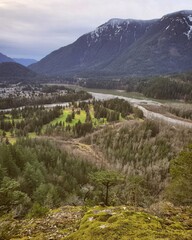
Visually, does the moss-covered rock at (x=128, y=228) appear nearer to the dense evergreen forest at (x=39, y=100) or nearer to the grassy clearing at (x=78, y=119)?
the grassy clearing at (x=78, y=119)

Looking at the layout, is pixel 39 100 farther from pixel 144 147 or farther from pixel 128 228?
pixel 128 228

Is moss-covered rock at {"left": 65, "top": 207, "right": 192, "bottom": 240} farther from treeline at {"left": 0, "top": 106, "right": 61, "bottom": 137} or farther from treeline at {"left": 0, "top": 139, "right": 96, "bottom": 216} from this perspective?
treeline at {"left": 0, "top": 106, "right": 61, "bottom": 137}

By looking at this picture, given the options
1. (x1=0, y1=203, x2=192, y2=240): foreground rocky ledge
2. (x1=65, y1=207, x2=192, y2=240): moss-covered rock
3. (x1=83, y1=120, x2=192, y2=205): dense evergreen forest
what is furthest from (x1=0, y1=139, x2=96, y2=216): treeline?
(x1=65, y1=207, x2=192, y2=240): moss-covered rock

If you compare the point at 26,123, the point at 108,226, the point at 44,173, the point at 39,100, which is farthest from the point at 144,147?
the point at 39,100

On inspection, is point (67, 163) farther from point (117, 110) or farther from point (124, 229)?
point (117, 110)

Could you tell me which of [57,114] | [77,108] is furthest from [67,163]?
[77,108]

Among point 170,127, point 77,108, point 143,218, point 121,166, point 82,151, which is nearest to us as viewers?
point 143,218
